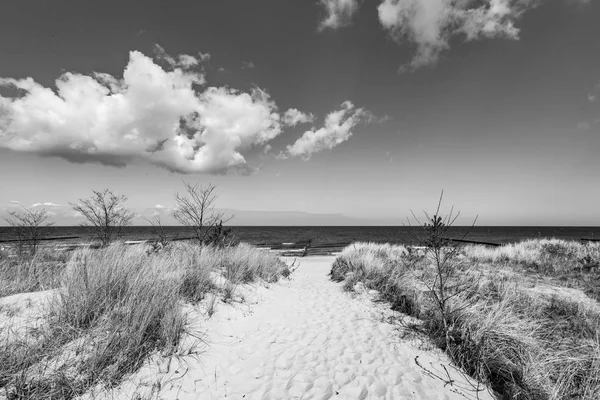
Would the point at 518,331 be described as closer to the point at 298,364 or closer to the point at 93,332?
the point at 298,364

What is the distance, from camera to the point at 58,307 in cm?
371

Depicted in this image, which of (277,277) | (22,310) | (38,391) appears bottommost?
(277,277)

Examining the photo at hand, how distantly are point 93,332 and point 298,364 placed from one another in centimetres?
316

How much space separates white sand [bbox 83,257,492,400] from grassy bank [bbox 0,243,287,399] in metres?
0.38

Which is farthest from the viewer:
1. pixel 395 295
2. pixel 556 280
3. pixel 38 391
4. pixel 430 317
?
pixel 556 280

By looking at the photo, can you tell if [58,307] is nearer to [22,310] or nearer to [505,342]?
[22,310]

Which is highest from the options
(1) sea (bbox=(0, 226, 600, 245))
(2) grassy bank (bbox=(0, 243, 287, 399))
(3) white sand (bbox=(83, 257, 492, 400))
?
(2) grassy bank (bbox=(0, 243, 287, 399))

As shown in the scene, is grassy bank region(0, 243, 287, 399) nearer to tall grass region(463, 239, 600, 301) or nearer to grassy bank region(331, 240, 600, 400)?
grassy bank region(331, 240, 600, 400)

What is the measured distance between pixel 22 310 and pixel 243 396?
3.93 meters

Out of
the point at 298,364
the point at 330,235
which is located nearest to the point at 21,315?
the point at 298,364

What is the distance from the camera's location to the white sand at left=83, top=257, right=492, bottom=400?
3.29 m

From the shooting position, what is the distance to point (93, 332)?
3346 millimetres

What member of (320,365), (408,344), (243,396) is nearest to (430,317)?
(408,344)

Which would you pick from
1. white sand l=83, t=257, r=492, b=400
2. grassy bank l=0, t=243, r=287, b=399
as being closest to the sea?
white sand l=83, t=257, r=492, b=400
